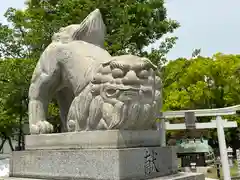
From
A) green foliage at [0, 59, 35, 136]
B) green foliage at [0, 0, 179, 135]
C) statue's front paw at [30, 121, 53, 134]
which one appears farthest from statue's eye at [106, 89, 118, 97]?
green foliage at [0, 59, 35, 136]

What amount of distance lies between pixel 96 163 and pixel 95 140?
0.26 meters

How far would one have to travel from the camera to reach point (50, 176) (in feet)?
11.1

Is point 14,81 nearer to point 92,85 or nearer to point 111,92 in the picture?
point 92,85

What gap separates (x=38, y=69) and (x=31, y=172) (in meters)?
1.41

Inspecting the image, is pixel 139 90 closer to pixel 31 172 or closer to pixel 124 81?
pixel 124 81

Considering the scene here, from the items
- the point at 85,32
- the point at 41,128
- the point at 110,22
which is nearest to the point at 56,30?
the point at 110,22

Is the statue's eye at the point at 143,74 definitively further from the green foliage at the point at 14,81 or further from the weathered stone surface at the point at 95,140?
the green foliage at the point at 14,81

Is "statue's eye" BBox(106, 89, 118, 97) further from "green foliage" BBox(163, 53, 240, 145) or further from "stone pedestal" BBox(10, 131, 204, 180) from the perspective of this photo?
"green foliage" BBox(163, 53, 240, 145)

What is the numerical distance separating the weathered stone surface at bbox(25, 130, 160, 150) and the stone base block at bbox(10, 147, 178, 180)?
86 mm

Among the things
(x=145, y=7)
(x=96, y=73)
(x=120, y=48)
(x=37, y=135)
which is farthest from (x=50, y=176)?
(x=145, y=7)

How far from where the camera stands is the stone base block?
115 inches

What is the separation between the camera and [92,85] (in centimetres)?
338

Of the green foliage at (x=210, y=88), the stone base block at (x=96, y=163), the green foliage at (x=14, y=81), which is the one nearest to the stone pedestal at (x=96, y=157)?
the stone base block at (x=96, y=163)

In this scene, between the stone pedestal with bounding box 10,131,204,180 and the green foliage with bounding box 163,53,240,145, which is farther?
the green foliage with bounding box 163,53,240,145
